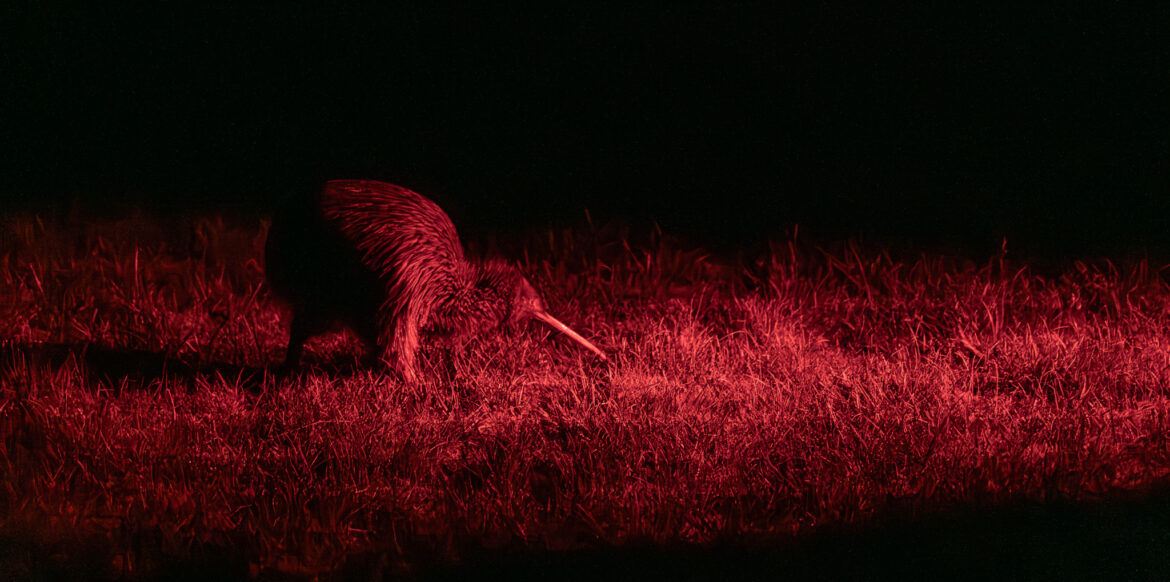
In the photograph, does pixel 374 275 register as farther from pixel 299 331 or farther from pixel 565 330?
pixel 565 330

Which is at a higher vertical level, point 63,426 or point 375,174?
point 375,174

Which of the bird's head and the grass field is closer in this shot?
the grass field

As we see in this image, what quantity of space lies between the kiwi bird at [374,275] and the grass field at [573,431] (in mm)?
178

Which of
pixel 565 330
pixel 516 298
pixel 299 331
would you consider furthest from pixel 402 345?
pixel 565 330

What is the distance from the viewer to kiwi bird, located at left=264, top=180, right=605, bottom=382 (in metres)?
3.57

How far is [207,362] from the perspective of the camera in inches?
162

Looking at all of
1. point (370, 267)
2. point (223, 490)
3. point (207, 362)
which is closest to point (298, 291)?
point (370, 267)

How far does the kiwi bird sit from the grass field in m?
0.18

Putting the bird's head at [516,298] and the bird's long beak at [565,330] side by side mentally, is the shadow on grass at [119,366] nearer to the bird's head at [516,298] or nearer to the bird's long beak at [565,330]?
the bird's head at [516,298]

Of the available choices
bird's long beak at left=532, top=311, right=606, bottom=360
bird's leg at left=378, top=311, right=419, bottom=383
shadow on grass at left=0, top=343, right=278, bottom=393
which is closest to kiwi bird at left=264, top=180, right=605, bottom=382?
bird's leg at left=378, top=311, right=419, bottom=383

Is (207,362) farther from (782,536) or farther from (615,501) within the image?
(782,536)

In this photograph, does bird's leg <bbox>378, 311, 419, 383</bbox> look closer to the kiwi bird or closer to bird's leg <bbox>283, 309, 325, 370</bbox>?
the kiwi bird

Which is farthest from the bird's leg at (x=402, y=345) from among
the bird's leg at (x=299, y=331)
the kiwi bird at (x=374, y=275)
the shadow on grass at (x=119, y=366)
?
the shadow on grass at (x=119, y=366)

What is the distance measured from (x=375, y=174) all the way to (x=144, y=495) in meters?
2.38
